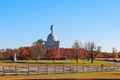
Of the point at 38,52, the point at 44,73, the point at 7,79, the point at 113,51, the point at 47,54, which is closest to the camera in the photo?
the point at 7,79

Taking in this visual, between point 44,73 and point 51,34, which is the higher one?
point 51,34

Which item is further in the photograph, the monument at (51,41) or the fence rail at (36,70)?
the monument at (51,41)

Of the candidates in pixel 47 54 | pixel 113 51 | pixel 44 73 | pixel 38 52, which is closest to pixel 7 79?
pixel 44 73

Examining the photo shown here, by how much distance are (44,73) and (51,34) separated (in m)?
108

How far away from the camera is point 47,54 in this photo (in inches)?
5325

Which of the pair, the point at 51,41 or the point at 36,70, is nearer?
the point at 36,70

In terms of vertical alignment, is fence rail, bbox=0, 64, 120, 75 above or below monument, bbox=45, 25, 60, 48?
below

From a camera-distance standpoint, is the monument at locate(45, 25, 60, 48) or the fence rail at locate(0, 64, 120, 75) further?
the monument at locate(45, 25, 60, 48)

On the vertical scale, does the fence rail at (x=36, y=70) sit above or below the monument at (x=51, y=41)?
below

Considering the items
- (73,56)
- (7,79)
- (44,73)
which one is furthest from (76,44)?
(7,79)

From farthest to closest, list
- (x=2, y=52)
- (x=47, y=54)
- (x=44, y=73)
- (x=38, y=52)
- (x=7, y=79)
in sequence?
(x=2, y=52) → (x=47, y=54) → (x=38, y=52) → (x=44, y=73) → (x=7, y=79)

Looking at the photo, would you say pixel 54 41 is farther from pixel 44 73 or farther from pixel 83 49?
pixel 44 73

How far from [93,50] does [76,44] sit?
8.22 meters

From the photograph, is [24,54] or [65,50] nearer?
[24,54]
